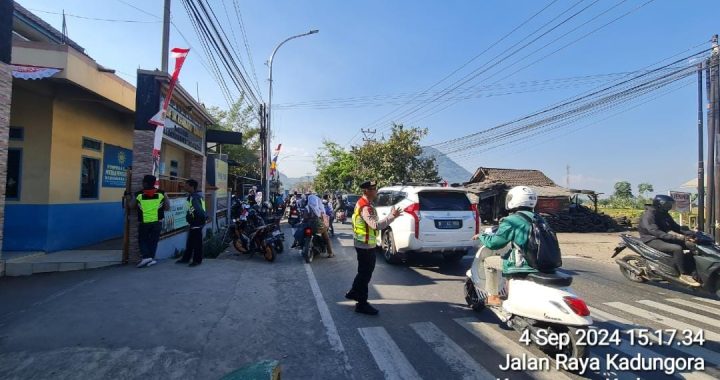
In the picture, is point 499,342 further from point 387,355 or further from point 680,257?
point 680,257

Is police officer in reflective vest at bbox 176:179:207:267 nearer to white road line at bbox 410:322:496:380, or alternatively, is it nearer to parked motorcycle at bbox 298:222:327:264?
parked motorcycle at bbox 298:222:327:264

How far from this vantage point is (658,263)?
280 inches

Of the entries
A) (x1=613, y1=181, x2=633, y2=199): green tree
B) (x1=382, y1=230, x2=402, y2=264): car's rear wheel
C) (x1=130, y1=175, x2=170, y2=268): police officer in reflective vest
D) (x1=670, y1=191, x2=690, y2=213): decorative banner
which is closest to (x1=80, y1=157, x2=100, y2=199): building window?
(x1=130, y1=175, x2=170, y2=268): police officer in reflective vest

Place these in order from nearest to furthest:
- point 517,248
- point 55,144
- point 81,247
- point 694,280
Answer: point 517,248 < point 694,280 < point 55,144 < point 81,247

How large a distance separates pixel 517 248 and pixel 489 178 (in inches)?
1066

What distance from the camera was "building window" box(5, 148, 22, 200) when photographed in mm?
8453

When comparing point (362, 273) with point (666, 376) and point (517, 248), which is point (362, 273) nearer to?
point (517, 248)

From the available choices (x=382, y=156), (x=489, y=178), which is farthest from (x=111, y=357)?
(x=489, y=178)

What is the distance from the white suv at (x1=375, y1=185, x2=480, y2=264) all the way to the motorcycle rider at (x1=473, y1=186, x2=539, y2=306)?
326cm

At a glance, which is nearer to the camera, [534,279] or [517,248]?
[534,279]

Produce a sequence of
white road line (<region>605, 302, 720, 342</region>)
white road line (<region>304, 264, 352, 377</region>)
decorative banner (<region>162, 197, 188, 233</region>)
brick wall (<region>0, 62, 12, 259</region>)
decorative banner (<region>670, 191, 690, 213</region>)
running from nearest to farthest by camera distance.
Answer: white road line (<region>304, 264, 352, 377</region>), white road line (<region>605, 302, 720, 342</region>), brick wall (<region>0, 62, 12, 259</region>), decorative banner (<region>162, 197, 188, 233</region>), decorative banner (<region>670, 191, 690, 213</region>)

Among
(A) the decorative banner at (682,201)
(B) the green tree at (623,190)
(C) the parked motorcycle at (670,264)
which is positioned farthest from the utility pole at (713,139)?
(B) the green tree at (623,190)

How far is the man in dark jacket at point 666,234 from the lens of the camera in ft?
22.1

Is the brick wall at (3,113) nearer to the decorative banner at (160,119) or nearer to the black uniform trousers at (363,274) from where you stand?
the decorative banner at (160,119)
